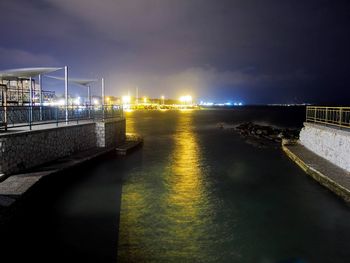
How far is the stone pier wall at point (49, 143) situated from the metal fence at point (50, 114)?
29.5 inches

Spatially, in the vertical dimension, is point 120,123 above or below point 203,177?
above

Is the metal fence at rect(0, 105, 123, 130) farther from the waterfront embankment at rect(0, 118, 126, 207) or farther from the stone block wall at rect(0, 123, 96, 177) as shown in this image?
the waterfront embankment at rect(0, 118, 126, 207)

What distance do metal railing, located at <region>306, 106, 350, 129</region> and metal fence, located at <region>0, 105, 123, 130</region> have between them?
14.1 m

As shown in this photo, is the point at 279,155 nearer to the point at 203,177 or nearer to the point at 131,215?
the point at 203,177

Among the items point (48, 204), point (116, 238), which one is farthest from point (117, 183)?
point (116, 238)

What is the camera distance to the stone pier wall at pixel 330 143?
43.6ft

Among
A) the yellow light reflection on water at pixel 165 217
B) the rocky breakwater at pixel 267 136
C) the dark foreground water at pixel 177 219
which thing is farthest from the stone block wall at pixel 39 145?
the rocky breakwater at pixel 267 136

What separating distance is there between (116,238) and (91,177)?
6355 millimetres

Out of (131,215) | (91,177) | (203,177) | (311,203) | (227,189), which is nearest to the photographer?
(131,215)

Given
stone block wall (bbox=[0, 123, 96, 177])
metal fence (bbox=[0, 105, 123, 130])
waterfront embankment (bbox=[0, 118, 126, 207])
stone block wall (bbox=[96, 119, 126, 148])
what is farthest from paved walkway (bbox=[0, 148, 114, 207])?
stone block wall (bbox=[96, 119, 126, 148])

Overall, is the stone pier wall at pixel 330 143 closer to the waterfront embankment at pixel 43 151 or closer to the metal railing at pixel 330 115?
the metal railing at pixel 330 115

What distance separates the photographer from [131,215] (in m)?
10.0

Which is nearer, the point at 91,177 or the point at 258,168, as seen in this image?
the point at 91,177

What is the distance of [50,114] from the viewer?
62.7ft
